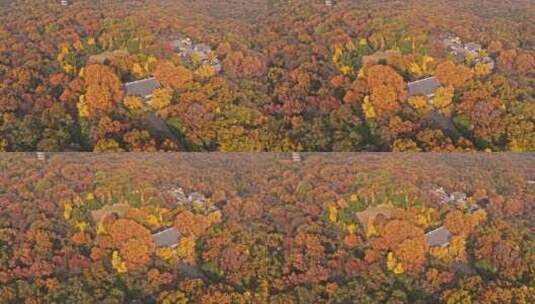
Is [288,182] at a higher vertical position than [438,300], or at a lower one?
higher

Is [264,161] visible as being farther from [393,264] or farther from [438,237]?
[438,237]

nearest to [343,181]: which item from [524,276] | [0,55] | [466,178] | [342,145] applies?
[342,145]

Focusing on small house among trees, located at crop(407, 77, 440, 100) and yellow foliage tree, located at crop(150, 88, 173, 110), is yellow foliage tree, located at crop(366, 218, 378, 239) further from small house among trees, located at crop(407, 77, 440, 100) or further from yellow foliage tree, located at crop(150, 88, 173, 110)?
yellow foliage tree, located at crop(150, 88, 173, 110)

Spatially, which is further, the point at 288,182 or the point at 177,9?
the point at 177,9

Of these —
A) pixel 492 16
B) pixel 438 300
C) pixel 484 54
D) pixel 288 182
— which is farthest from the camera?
pixel 492 16

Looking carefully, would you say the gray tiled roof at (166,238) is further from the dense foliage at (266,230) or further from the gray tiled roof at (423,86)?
the gray tiled roof at (423,86)

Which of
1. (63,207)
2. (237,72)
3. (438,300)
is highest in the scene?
(237,72)

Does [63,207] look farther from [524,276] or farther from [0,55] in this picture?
[524,276]

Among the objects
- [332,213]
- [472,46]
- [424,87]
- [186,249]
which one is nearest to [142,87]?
[186,249]
